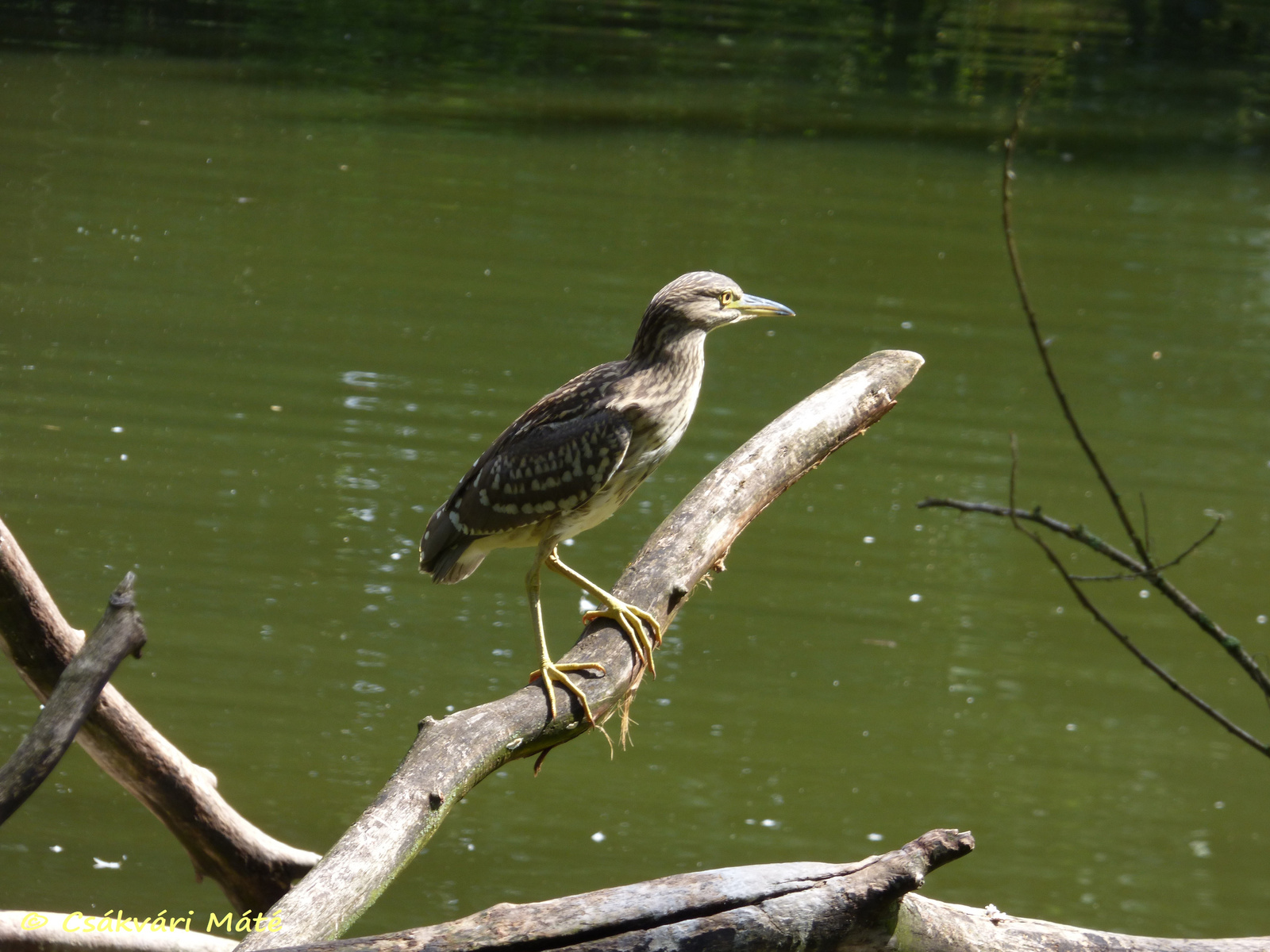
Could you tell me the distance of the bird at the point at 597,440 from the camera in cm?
307

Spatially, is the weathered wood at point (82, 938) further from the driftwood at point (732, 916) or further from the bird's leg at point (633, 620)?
the driftwood at point (732, 916)

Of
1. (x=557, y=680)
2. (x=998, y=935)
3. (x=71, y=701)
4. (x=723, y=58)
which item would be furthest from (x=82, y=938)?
(x=723, y=58)

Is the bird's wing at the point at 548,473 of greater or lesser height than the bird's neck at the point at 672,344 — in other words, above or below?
below

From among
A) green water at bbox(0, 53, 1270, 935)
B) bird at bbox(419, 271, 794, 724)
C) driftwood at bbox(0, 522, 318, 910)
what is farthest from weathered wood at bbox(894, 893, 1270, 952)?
green water at bbox(0, 53, 1270, 935)

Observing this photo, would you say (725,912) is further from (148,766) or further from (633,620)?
(148,766)

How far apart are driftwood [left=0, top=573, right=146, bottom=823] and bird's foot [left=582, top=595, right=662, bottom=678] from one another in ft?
2.83

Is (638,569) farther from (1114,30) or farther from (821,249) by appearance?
(1114,30)

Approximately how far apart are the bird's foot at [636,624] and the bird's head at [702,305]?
0.61 meters

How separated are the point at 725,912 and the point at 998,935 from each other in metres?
0.52

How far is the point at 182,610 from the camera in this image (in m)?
5.68

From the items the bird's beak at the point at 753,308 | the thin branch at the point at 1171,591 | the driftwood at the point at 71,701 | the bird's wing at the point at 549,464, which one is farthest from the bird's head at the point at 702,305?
the driftwood at the point at 71,701

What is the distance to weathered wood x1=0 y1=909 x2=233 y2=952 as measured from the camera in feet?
10.4

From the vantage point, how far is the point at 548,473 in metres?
3.07

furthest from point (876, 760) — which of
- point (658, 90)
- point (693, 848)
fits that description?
point (658, 90)
